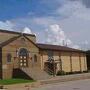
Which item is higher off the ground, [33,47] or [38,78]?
[33,47]

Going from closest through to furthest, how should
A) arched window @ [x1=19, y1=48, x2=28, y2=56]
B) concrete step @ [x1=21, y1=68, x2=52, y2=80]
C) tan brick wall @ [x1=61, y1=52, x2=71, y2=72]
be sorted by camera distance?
concrete step @ [x1=21, y1=68, x2=52, y2=80], arched window @ [x1=19, y1=48, x2=28, y2=56], tan brick wall @ [x1=61, y1=52, x2=71, y2=72]

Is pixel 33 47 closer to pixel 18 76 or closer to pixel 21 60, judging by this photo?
pixel 21 60

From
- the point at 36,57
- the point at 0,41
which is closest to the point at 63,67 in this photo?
the point at 36,57

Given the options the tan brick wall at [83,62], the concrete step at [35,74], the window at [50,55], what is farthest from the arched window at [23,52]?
the tan brick wall at [83,62]

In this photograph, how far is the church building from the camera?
4416 centimetres

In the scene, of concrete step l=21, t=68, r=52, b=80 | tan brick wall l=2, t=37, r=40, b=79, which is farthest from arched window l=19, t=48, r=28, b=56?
concrete step l=21, t=68, r=52, b=80

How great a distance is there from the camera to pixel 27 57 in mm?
48125

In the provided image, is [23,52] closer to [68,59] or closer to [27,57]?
[27,57]

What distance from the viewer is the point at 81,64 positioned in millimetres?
64188

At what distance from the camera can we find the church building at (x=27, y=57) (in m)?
44.2

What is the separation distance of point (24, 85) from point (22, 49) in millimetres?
14255

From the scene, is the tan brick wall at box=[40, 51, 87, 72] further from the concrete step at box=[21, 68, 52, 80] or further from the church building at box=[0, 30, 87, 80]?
the concrete step at box=[21, 68, 52, 80]

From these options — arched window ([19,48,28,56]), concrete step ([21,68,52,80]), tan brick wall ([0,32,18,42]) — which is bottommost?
concrete step ([21,68,52,80])

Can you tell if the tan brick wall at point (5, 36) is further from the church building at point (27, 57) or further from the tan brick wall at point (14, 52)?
the tan brick wall at point (14, 52)
